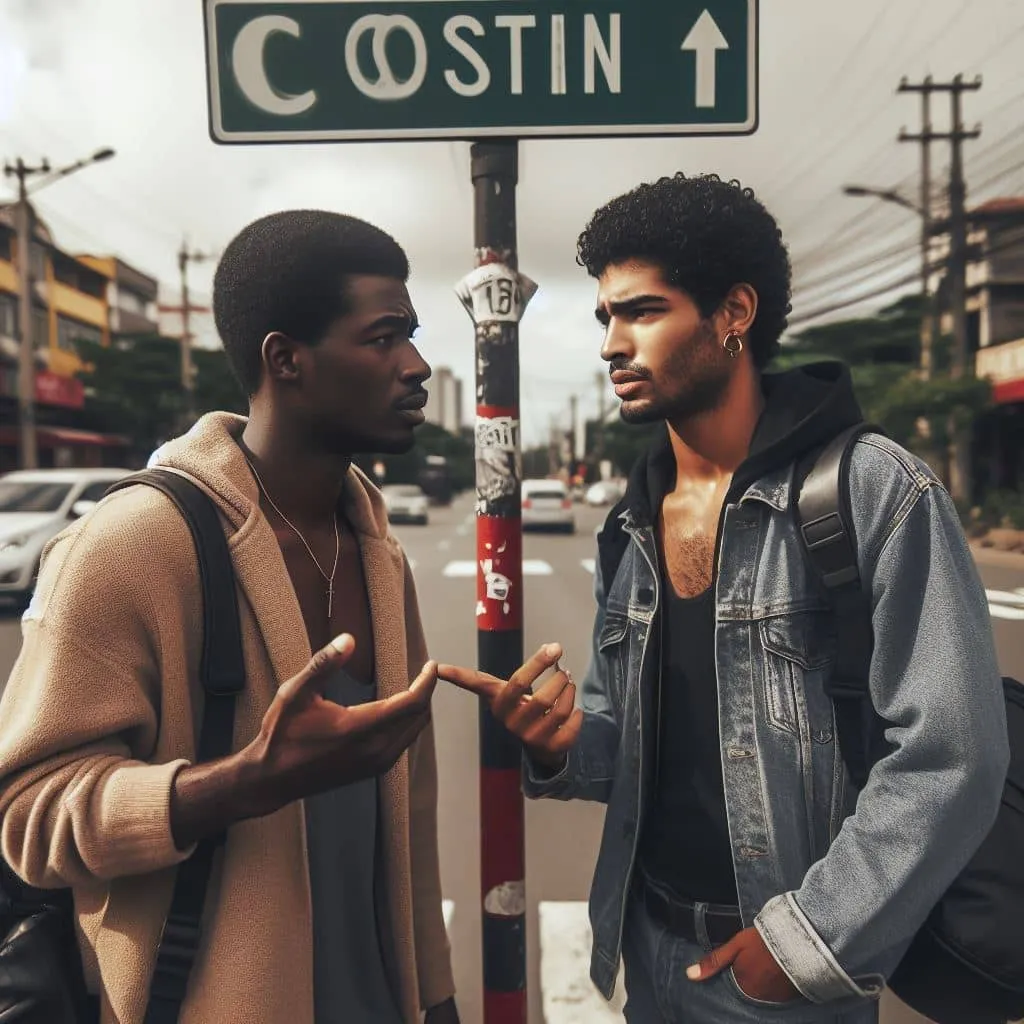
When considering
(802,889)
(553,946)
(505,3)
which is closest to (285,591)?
(802,889)

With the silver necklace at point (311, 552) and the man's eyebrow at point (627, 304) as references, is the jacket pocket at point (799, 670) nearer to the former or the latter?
the man's eyebrow at point (627, 304)

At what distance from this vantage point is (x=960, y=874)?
137 cm

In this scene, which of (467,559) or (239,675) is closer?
(239,675)

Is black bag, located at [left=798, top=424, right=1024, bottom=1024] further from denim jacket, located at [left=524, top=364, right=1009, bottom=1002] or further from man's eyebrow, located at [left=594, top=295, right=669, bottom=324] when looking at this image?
man's eyebrow, located at [left=594, top=295, right=669, bottom=324]

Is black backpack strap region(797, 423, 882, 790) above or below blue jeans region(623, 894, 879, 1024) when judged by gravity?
above

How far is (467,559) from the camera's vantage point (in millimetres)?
17656

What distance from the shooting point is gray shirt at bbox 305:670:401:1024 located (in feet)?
5.07

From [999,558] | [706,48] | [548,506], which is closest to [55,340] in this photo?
[548,506]

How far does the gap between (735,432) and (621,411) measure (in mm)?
247

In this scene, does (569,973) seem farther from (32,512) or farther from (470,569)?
(470,569)

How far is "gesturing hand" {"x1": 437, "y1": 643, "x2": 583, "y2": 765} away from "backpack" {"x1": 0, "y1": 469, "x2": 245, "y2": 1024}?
1.23 ft

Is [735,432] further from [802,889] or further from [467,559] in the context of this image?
[467,559]

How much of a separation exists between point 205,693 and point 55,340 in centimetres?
4855

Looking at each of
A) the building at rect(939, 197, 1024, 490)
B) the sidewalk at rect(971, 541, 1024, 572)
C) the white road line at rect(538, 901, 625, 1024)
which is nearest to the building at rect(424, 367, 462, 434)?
the building at rect(939, 197, 1024, 490)
